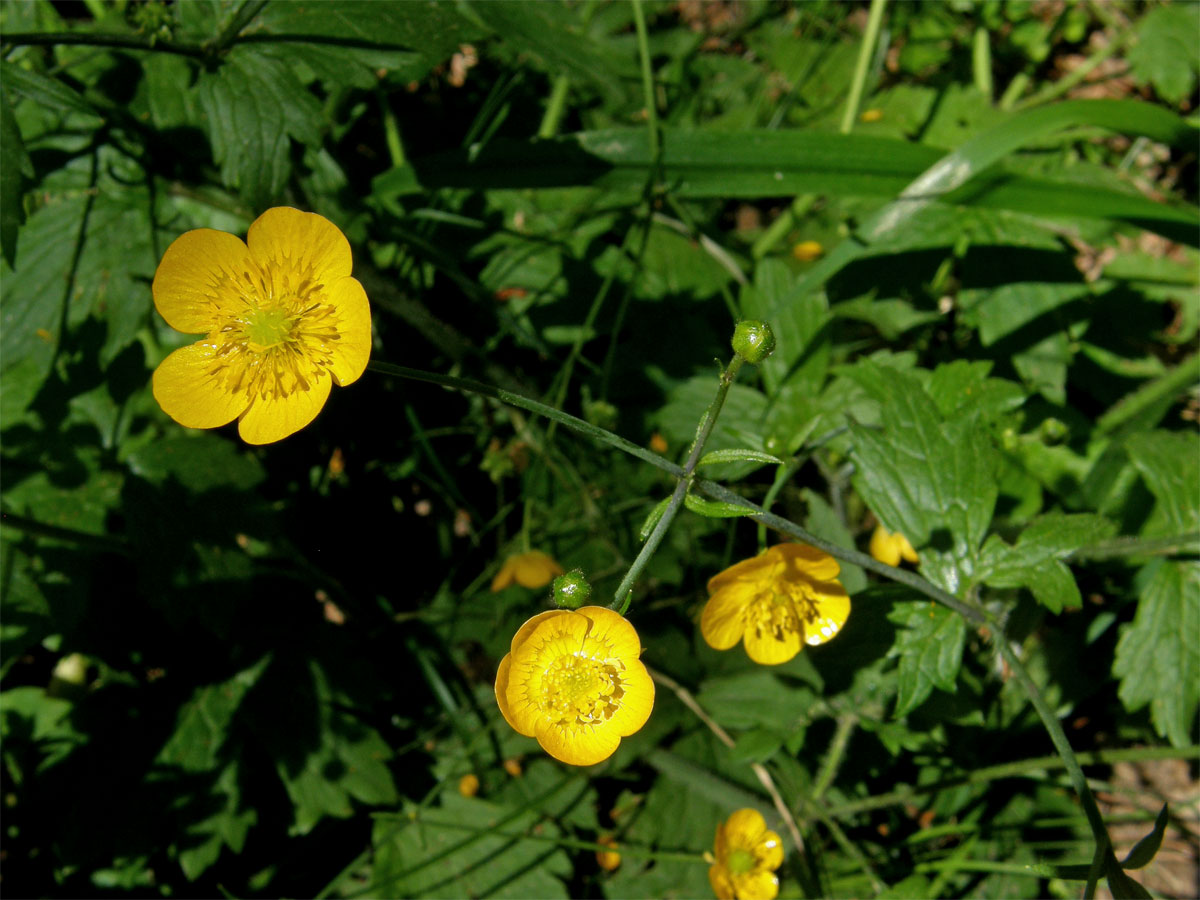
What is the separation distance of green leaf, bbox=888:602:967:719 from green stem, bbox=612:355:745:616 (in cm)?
85

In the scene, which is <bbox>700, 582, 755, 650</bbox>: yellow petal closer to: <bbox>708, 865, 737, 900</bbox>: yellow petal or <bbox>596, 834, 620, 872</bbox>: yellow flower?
<bbox>708, 865, 737, 900</bbox>: yellow petal

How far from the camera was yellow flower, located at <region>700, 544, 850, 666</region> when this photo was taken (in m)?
1.97

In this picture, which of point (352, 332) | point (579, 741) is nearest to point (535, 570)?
point (579, 741)

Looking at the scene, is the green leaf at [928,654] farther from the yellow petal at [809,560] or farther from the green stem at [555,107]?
the green stem at [555,107]

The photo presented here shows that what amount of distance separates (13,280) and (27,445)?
0.53 meters

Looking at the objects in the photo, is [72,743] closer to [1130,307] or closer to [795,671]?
[795,671]

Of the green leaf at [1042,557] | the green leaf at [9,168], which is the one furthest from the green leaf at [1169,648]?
the green leaf at [9,168]

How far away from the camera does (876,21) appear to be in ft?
9.46

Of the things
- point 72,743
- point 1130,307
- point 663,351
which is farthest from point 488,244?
point 1130,307

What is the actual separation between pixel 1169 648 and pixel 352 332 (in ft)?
7.71

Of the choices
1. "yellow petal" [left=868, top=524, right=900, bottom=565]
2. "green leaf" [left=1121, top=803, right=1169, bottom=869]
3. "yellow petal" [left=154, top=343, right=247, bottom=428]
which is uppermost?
"yellow petal" [left=154, top=343, right=247, bottom=428]

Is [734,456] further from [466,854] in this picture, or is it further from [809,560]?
[466,854]

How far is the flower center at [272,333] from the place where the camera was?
1.68m

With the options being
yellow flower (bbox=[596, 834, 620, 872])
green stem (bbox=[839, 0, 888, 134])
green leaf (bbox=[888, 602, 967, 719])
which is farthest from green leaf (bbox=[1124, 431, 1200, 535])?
yellow flower (bbox=[596, 834, 620, 872])
